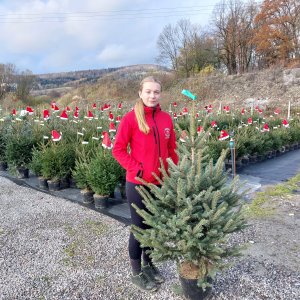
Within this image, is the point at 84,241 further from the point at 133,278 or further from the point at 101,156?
the point at 101,156

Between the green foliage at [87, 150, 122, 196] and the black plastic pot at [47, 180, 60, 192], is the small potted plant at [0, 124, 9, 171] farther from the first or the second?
the green foliage at [87, 150, 122, 196]

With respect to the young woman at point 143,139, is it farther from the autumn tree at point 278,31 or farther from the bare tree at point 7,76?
the autumn tree at point 278,31

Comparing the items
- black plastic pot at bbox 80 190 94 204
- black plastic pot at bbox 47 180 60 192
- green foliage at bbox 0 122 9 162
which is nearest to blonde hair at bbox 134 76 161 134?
black plastic pot at bbox 80 190 94 204

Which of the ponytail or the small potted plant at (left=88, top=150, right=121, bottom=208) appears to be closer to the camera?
the ponytail

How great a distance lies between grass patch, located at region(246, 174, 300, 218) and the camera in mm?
4625

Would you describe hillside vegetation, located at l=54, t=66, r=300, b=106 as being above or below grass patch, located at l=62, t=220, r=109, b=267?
above

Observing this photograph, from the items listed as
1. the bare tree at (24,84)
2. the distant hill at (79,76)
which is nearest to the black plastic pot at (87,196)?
the bare tree at (24,84)

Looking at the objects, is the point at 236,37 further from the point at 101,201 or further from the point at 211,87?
the point at 101,201

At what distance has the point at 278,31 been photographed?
29109mm

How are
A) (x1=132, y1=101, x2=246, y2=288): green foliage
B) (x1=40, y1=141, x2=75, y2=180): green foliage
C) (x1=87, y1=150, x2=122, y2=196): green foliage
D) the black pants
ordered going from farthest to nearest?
(x1=40, y1=141, x2=75, y2=180): green foliage, (x1=87, y1=150, x2=122, y2=196): green foliage, the black pants, (x1=132, y1=101, x2=246, y2=288): green foliage

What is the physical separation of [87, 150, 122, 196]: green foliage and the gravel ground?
448mm

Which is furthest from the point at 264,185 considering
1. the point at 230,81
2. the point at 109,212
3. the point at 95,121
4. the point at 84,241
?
the point at 230,81

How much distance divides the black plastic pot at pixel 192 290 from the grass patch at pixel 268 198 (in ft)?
7.40

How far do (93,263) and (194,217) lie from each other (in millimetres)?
1542
